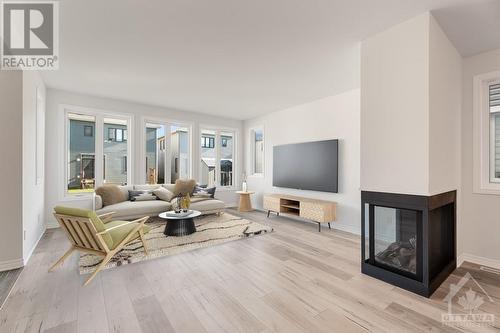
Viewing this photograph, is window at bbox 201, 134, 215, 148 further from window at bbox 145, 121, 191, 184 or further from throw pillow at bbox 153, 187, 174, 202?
throw pillow at bbox 153, 187, 174, 202

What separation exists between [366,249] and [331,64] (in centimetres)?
254

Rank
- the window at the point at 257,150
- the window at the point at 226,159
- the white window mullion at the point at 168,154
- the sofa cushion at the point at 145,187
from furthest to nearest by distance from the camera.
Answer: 1. the window at the point at 226,159
2. the window at the point at 257,150
3. the white window mullion at the point at 168,154
4. the sofa cushion at the point at 145,187

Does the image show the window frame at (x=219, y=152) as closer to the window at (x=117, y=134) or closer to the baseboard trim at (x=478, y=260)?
the window at (x=117, y=134)

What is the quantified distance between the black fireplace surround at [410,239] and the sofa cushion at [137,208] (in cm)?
378

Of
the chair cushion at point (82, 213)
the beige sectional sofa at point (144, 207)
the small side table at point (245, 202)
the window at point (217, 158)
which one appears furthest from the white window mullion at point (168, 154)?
the chair cushion at point (82, 213)

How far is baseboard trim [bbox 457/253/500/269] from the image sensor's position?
267cm

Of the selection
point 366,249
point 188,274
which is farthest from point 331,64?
point 188,274

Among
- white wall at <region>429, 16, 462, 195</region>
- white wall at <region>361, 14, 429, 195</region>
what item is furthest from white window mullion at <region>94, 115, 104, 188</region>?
white wall at <region>429, 16, 462, 195</region>

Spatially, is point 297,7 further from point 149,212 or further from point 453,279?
point 149,212

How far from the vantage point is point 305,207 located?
454 cm

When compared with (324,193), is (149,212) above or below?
below

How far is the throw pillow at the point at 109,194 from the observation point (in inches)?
172

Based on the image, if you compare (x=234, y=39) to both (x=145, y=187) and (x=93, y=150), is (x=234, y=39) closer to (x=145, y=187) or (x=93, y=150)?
(x=145, y=187)

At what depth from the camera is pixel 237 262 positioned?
2.84 m
